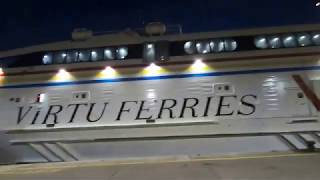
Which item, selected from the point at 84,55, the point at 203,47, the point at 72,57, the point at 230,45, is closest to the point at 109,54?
the point at 84,55

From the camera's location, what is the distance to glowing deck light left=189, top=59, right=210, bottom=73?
11.0 meters

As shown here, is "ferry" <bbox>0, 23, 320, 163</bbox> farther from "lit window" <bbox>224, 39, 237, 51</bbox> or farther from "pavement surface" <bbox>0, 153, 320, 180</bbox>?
"pavement surface" <bbox>0, 153, 320, 180</bbox>

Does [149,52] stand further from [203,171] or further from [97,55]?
[203,171]

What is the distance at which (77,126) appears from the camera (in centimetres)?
1106

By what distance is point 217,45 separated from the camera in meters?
11.2

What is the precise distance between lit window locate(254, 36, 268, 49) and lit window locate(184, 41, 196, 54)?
190 cm

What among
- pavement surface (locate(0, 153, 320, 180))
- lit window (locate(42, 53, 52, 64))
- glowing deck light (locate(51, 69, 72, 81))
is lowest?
pavement surface (locate(0, 153, 320, 180))

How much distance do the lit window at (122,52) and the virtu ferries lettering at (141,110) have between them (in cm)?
153

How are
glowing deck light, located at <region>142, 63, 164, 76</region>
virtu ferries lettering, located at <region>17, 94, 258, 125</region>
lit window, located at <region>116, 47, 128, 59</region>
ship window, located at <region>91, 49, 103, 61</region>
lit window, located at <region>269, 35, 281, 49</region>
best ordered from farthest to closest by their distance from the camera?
ship window, located at <region>91, 49, 103, 61</region>
lit window, located at <region>116, 47, 128, 59</region>
glowing deck light, located at <region>142, 63, 164, 76</region>
lit window, located at <region>269, 35, 281, 49</region>
virtu ferries lettering, located at <region>17, 94, 258, 125</region>

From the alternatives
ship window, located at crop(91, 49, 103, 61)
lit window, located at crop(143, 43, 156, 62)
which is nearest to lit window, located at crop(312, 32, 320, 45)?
lit window, located at crop(143, 43, 156, 62)

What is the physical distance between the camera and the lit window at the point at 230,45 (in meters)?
11.1

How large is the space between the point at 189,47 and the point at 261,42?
2.21m

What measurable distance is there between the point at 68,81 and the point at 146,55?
8.67ft

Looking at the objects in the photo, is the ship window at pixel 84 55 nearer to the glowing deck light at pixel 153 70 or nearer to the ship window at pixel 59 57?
the ship window at pixel 59 57
